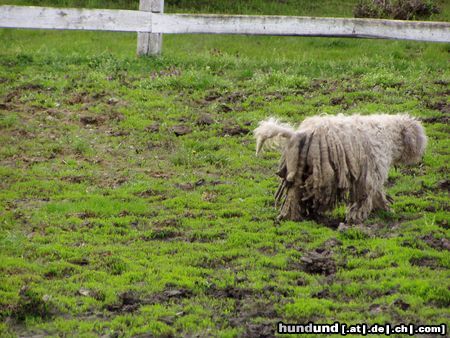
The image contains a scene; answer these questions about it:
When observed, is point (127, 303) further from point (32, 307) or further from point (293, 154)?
point (293, 154)

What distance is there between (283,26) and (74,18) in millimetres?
4493

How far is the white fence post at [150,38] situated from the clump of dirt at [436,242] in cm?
990

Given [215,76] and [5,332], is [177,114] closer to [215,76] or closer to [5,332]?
[215,76]

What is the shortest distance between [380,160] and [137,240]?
3313 millimetres

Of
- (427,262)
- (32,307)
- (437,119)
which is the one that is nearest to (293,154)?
(427,262)

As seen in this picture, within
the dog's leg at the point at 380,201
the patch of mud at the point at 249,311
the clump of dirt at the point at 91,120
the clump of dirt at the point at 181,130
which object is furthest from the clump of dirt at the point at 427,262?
the clump of dirt at the point at 91,120

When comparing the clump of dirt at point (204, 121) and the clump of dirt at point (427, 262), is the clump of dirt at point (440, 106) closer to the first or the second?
the clump of dirt at point (204, 121)

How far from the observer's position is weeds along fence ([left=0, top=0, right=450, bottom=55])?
18.3 metres

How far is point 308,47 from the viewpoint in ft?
68.5

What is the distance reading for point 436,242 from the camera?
1028cm

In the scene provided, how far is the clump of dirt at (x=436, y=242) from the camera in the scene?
33.2ft

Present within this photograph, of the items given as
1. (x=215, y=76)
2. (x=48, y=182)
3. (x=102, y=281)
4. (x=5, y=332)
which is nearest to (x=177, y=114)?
(x=215, y=76)

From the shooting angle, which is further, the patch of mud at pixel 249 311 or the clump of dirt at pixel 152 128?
the clump of dirt at pixel 152 128

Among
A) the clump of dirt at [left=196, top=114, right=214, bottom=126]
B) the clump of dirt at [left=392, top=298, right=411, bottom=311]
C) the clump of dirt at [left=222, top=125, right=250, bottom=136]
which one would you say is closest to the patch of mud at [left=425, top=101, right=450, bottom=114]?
the clump of dirt at [left=222, top=125, right=250, bottom=136]
